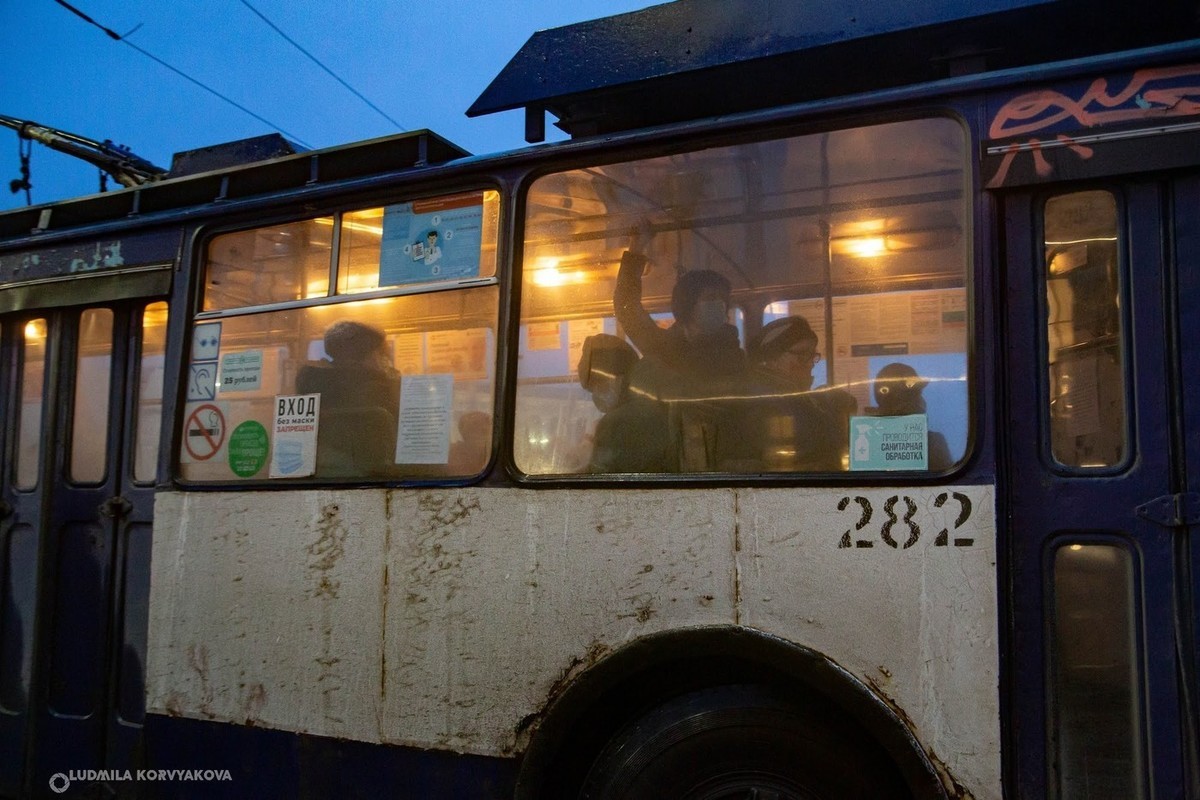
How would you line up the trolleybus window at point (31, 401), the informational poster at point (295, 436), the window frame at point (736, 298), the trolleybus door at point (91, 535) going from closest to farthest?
1. the window frame at point (736, 298)
2. the informational poster at point (295, 436)
3. the trolleybus door at point (91, 535)
4. the trolleybus window at point (31, 401)

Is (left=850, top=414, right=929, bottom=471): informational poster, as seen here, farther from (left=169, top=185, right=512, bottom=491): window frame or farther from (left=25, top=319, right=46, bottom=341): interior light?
(left=25, top=319, right=46, bottom=341): interior light

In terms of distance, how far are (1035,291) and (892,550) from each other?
76 centimetres

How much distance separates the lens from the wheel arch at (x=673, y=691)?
2293mm

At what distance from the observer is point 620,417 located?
9.25 feet

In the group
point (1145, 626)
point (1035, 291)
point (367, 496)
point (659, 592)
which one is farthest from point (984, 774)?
point (367, 496)

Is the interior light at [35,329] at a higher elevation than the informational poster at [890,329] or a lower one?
higher

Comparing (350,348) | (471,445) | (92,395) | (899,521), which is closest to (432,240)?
→ (350,348)

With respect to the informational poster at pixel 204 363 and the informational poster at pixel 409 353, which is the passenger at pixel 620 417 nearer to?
the informational poster at pixel 409 353

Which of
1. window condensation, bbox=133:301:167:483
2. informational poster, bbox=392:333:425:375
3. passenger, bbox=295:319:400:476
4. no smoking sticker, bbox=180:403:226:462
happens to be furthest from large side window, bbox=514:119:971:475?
window condensation, bbox=133:301:167:483

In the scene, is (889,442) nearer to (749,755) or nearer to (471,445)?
(749,755)

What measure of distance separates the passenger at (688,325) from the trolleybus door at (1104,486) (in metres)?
0.77

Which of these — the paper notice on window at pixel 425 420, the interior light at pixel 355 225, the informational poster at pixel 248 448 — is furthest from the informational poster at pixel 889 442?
the informational poster at pixel 248 448

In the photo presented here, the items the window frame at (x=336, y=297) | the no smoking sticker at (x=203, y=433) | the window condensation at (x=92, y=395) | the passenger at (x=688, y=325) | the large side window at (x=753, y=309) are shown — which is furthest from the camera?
the window condensation at (x=92, y=395)

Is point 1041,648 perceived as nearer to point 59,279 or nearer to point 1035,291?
point 1035,291
